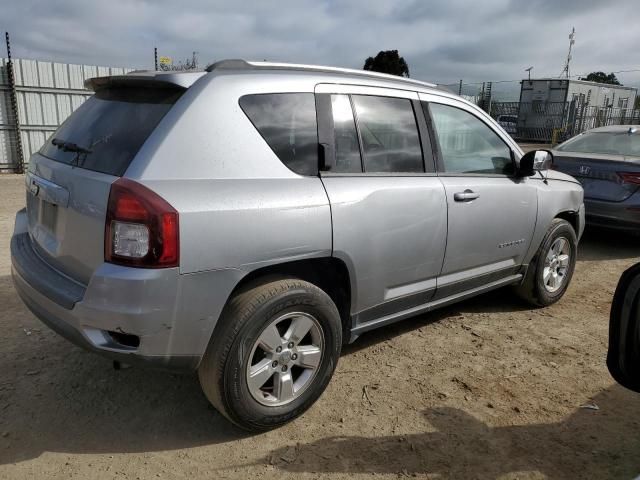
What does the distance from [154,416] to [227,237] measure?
4.08 ft

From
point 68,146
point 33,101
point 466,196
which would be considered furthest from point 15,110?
point 466,196

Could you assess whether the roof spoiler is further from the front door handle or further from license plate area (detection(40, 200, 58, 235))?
the front door handle

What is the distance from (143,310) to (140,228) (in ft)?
1.17

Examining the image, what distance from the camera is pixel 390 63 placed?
29.5 m

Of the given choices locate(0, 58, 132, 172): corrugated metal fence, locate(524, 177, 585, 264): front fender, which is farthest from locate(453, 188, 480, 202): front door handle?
locate(0, 58, 132, 172): corrugated metal fence

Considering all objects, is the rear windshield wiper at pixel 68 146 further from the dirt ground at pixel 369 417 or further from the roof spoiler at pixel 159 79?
the dirt ground at pixel 369 417

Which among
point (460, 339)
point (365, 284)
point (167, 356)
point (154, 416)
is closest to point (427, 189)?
point (365, 284)

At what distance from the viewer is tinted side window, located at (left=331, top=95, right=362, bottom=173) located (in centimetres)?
305

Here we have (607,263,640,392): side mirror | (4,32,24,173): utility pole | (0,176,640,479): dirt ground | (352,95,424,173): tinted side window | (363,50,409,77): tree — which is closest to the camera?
(607,263,640,392): side mirror

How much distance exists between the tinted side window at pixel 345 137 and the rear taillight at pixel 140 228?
109cm

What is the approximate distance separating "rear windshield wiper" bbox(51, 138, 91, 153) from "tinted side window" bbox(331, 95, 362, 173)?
1.33 m

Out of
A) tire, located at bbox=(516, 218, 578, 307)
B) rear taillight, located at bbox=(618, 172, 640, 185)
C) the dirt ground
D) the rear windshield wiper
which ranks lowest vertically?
the dirt ground

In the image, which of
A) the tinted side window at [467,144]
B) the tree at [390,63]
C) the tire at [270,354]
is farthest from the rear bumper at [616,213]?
the tree at [390,63]

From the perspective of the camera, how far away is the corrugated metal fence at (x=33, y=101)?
39.3ft
